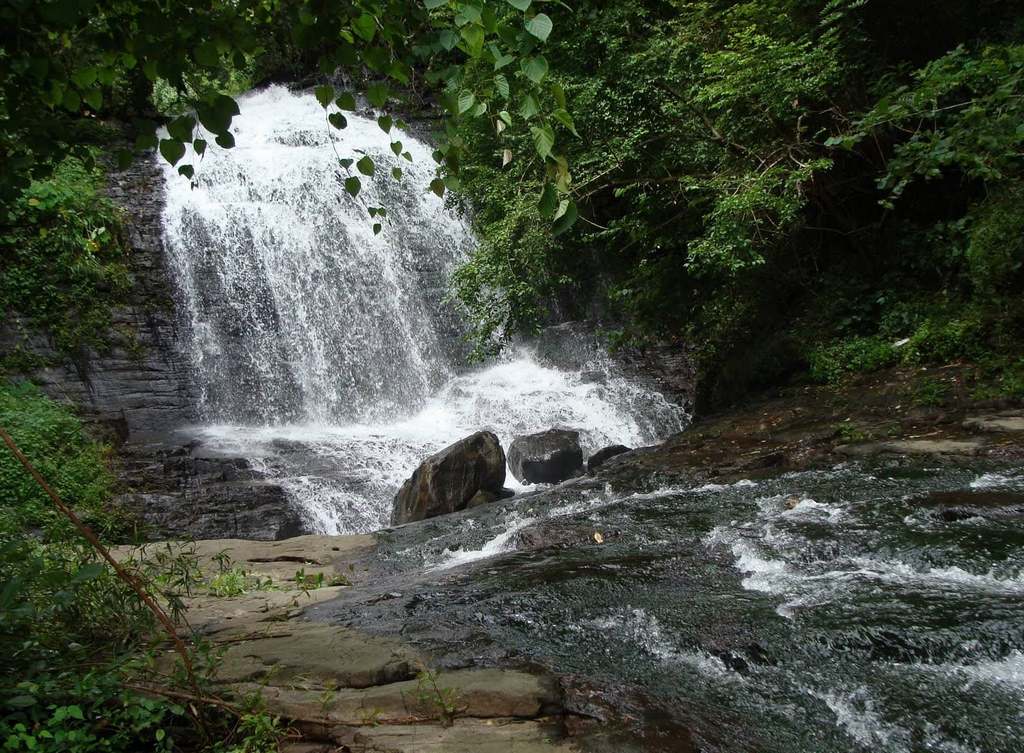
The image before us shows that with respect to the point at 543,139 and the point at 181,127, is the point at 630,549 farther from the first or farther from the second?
the point at 181,127

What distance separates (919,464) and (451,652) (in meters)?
4.72

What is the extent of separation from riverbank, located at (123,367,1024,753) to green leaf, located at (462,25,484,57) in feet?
7.82

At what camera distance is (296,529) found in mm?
9812

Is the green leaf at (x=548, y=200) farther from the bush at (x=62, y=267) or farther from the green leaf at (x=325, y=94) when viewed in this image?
the bush at (x=62, y=267)

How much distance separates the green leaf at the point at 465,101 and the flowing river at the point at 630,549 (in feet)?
2.89

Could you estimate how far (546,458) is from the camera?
1083 cm

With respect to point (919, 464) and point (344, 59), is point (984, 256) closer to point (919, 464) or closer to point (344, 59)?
point (919, 464)

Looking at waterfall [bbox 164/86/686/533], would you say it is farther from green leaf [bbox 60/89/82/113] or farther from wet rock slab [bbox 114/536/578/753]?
green leaf [bbox 60/89/82/113]

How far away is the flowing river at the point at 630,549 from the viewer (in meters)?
3.26

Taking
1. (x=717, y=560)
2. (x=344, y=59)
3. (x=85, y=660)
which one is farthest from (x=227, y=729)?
(x=717, y=560)

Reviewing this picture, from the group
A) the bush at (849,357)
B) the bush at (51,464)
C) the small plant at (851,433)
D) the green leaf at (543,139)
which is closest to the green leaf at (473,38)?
the green leaf at (543,139)

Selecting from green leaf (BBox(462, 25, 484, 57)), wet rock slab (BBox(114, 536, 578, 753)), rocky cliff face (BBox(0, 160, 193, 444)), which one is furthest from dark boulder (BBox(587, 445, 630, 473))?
green leaf (BBox(462, 25, 484, 57))

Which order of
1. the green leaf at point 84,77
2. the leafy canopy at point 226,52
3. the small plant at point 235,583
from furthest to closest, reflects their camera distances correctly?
the small plant at point 235,583
the green leaf at point 84,77
the leafy canopy at point 226,52

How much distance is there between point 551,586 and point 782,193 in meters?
6.56
